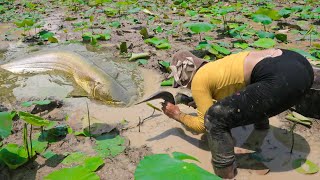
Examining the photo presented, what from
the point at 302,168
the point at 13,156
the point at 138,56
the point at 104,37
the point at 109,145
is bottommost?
the point at 302,168

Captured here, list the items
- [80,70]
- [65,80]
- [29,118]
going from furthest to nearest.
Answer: [65,80], [80,70], [29,118]

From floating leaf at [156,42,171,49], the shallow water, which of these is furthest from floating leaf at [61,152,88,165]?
floating leaf at [156,42,171,49]

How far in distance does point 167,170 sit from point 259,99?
114cm

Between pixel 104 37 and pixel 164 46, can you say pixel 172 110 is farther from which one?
pixel 104 37

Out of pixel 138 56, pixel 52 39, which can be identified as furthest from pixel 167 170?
pixel 52 39

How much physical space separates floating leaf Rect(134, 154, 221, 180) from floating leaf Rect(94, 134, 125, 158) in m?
1.18

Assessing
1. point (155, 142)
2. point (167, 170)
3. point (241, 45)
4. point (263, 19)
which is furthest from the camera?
point (263, 19)

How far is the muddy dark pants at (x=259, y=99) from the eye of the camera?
2.53m

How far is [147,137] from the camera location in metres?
3.38

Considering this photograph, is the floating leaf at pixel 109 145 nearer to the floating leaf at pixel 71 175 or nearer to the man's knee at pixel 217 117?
the floating leaf at pixel 71 175

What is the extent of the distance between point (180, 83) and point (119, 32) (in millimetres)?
4217

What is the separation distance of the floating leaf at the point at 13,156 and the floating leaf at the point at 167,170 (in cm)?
136

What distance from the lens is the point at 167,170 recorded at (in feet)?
5.67

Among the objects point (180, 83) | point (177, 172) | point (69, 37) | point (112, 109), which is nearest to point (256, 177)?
point (180, 83)
